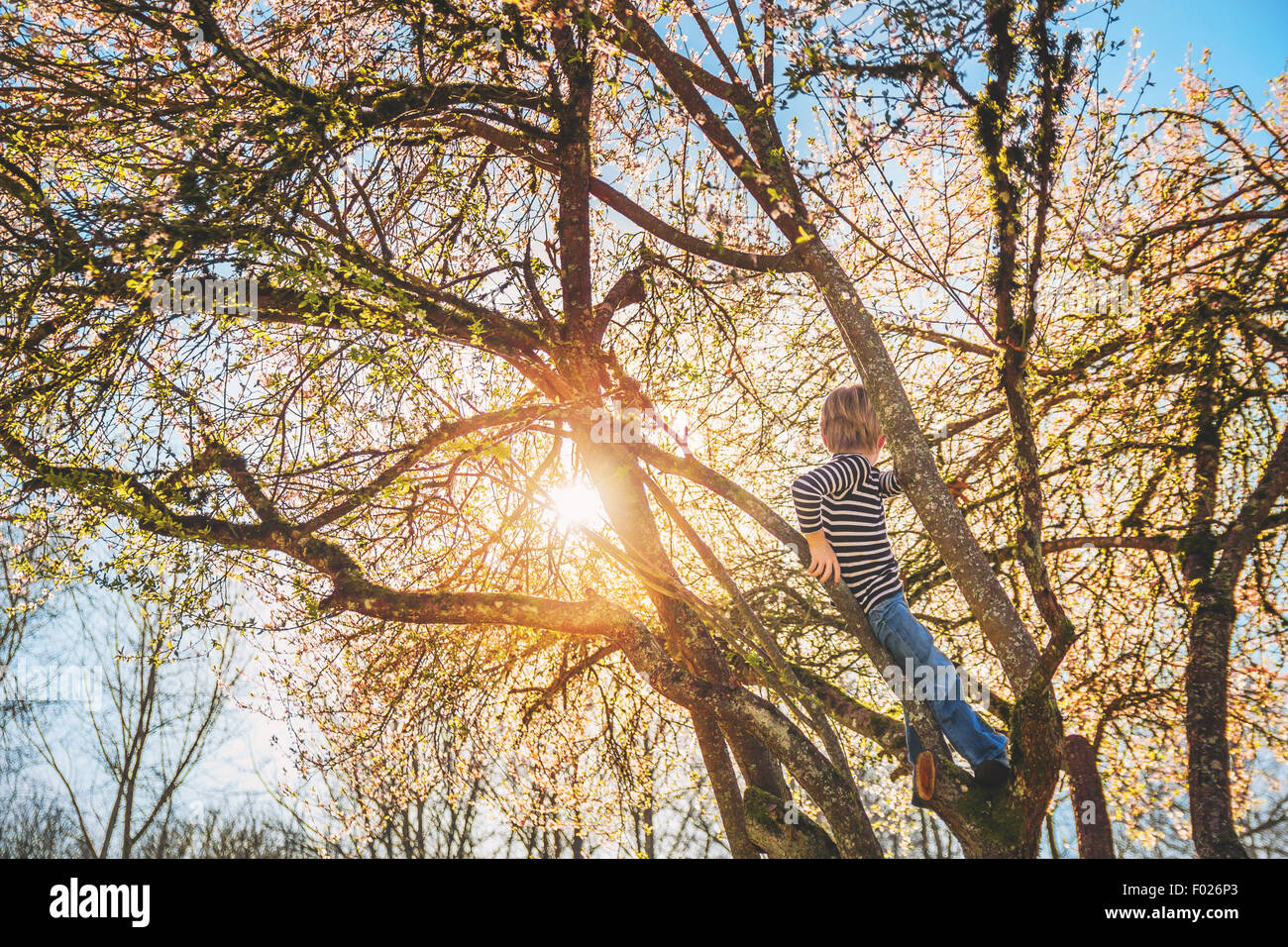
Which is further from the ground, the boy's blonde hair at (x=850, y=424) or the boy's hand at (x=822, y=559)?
the boy's blonde hair at (x=850, y=424)

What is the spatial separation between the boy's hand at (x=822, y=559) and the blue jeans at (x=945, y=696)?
1.24 ft

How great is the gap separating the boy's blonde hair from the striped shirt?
8.7 inches

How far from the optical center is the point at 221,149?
373 centimetres

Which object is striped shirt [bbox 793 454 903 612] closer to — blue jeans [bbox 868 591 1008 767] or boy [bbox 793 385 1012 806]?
boy [bbox 793 385 1012 806]

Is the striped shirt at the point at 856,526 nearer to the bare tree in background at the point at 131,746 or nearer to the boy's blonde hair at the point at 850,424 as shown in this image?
the boy's blonde hair at the point at 850,424

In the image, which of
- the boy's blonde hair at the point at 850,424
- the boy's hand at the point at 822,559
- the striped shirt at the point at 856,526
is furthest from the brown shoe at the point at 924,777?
A: the boy's blonde hair at the point at 850,424

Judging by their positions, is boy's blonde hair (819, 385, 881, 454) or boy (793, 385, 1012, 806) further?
boy's blonde hair (819, 385, 881, 454)

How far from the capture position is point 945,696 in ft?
11.4

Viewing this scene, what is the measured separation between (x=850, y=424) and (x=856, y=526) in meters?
0.63

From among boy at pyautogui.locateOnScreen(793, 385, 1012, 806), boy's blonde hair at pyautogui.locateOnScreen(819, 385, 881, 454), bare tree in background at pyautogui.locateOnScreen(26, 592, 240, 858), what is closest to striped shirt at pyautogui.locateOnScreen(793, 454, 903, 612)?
boy at pyautogui.locateOnScreen(793, 385, 1012, 806)

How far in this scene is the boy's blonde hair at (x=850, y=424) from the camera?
13.8 feet

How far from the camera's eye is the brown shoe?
348 cm

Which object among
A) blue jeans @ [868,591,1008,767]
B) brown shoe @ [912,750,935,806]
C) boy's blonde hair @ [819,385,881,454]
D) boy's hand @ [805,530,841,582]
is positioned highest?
boy's blonde hair @ [819,385,881,454]

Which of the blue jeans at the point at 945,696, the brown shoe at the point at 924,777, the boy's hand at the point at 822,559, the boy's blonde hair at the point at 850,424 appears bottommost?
the brown shoe at the point at 924,777
